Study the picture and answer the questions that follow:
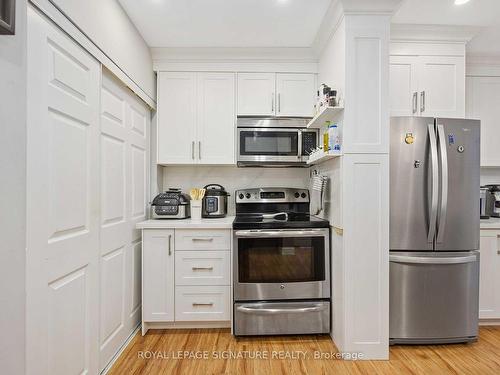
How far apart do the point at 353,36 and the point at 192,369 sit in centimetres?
251

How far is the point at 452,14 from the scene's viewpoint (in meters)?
2.09

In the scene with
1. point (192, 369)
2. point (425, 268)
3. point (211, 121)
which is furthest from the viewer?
point (211, 121)

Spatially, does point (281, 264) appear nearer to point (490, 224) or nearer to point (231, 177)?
point (231, 177)

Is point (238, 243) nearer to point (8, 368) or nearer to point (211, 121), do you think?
point (211, 121)

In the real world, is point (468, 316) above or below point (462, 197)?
below

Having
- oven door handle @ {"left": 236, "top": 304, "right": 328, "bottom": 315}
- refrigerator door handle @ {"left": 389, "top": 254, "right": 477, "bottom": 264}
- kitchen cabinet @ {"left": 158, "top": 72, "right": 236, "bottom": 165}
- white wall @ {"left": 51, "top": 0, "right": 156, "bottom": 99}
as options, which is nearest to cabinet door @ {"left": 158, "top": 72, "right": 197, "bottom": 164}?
kitchen cabinet @ {"left": 158, "top": 72, "right": 236, "bottom": 165}

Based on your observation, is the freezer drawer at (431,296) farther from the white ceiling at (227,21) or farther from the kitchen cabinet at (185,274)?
the white ceiling at (227,21)

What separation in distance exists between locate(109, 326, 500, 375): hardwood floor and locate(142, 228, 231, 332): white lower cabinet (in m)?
0.18

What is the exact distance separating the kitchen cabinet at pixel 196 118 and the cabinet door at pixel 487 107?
2.36 metres

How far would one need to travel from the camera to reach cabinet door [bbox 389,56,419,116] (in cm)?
233

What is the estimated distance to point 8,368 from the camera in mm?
891

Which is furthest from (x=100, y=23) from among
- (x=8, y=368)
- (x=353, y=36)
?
(x=8, y=368)

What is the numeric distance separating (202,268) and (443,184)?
1.96m

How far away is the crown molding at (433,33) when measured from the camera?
2.25 m
